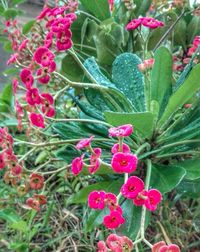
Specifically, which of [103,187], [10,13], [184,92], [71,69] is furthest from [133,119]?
[10,13]

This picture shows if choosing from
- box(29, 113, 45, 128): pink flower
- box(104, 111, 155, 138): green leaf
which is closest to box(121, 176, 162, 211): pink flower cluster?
box(104, 111, 155, 138): green leaf

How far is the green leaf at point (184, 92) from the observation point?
0.71 meters

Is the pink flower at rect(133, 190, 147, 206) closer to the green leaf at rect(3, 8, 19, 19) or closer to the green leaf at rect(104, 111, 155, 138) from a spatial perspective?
the green leaf at rect(104, 111, 155, 138)

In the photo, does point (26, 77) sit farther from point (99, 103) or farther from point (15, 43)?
point (15, 43)

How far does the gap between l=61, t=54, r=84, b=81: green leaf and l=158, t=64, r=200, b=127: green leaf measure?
0.34m

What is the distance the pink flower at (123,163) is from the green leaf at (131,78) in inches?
11.3

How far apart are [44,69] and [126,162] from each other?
25 cm

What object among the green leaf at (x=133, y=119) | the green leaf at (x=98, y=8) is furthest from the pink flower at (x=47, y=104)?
the green leaf at (x=98, y=8)

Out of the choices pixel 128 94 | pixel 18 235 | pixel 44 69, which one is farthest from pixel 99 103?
pixel 18 235

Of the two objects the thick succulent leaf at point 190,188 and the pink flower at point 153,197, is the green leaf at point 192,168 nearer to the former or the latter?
the thick succulent leaf at point 190,188

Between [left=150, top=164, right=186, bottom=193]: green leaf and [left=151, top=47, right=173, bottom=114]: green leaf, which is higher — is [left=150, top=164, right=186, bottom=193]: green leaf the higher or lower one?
the lower one

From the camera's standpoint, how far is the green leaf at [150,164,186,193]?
0.73 m

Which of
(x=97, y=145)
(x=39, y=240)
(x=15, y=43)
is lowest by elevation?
(x=39, y=240)

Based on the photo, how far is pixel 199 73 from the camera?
2.31 feet
